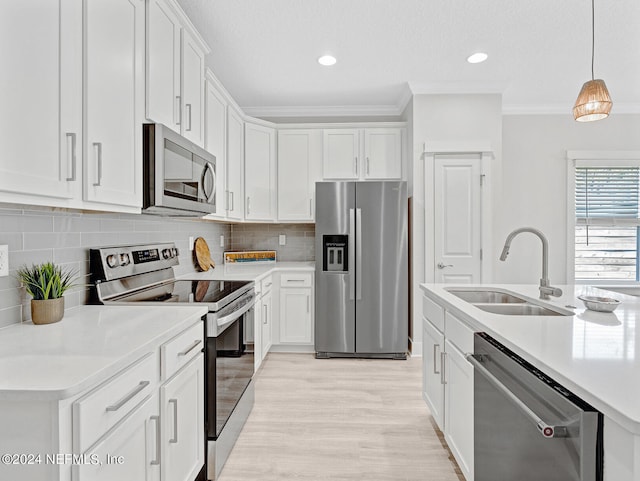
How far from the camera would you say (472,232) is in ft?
12.4

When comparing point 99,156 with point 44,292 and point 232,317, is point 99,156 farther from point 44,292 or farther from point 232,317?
point 232,317

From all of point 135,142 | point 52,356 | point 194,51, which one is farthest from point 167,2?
point 52,356

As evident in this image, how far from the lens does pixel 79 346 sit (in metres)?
1.18

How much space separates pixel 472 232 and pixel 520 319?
7.66 feet

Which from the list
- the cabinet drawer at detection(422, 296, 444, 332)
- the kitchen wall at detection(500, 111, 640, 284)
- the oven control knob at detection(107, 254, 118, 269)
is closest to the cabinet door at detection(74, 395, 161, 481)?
the oven control knob at detection(107, 254, 118, 269)

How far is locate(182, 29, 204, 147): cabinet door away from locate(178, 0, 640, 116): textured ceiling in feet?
1.03

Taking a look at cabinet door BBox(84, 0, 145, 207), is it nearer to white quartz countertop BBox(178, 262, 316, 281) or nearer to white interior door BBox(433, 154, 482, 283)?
white quartz countertop BBox(178, 262, 316, 281)

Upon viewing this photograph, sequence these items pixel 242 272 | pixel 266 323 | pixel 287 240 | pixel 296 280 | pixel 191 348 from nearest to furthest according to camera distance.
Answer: pixel 191 348 → pixel 242 272 → pixel 266 323 → pixel 296 280 → pixel 287 240

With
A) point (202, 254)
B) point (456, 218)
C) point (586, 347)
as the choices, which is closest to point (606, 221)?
point (456, 218)

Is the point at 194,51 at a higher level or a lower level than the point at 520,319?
higher

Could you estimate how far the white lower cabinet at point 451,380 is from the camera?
A: 67.0 inches

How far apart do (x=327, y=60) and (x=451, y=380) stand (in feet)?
8.43

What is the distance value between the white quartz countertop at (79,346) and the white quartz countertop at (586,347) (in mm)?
1164

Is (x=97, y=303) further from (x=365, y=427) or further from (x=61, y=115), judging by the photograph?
(x=365, y=427)
